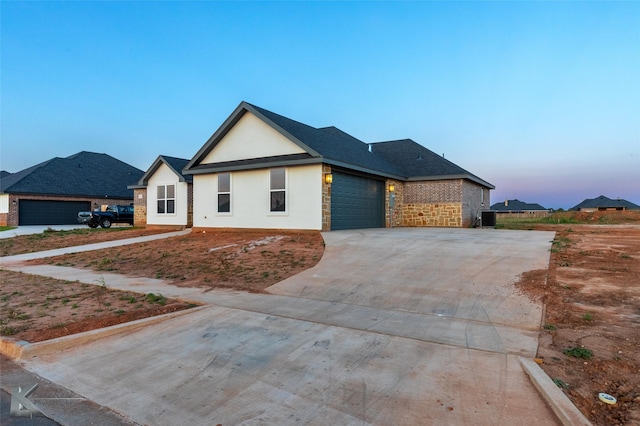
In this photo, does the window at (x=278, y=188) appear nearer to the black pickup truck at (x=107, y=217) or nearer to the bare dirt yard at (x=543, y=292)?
the bare dirt yard at (x=543, y=292)

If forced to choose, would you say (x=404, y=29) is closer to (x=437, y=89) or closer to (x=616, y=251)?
(x=437, y=89)

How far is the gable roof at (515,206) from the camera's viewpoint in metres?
70.1

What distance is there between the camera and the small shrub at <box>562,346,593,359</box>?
4.01 metres

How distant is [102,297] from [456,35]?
1672 cm

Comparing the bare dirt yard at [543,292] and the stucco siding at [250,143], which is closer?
the bare dirt yard at [543,292]

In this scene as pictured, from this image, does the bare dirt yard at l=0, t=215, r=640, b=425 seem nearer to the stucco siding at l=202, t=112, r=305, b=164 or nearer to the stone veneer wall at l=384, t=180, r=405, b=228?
the stucco siding at l=202, t=112, r=305, b=164

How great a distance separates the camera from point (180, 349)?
449cm

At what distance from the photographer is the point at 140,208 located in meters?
25.8

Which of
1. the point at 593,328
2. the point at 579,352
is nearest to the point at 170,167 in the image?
the point at 593,328

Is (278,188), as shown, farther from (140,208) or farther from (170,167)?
(140,208)

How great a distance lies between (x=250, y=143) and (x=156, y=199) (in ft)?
33.7

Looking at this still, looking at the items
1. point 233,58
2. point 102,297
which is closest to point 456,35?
point 233,58

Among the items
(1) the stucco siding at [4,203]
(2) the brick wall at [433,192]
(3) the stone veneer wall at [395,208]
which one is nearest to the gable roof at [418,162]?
(2) the brick wall at [433,192]

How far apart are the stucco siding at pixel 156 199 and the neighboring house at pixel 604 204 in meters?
63.9
